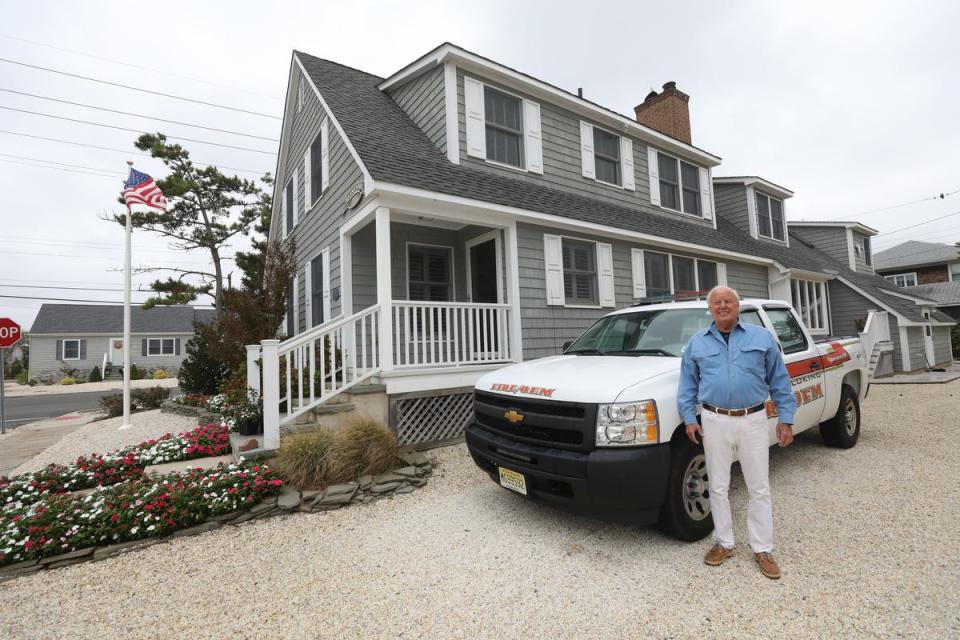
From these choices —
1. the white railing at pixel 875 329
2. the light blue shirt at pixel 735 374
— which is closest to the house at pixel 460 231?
the white railing at pixel 875 329

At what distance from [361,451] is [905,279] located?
129 feet

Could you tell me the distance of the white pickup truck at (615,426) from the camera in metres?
2.93

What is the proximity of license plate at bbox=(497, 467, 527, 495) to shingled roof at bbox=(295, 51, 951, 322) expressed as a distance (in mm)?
4443

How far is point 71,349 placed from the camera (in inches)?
1209

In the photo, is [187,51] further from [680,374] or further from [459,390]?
[680,374]

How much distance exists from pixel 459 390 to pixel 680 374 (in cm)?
409

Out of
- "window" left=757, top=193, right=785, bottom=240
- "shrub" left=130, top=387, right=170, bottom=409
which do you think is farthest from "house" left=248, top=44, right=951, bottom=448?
"shrub" left=130, top=387, right=170, bottom=409

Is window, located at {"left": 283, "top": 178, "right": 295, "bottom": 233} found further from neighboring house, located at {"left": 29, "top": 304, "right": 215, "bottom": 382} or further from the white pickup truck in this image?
neighboring house, located at {"left": 29, "top": 304, "right": 215, "bottom": 382}

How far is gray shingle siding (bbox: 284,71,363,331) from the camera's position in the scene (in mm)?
8367

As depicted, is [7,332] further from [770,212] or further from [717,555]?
[770,212]

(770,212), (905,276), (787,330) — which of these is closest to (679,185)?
(770,212)

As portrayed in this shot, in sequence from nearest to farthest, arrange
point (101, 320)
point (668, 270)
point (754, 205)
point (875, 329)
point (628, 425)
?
1. point (628, 425)
2. point (668, 270)
3. point (875, 329)
4. point (754, 205)
5. point (101, 320)

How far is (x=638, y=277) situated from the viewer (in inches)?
386

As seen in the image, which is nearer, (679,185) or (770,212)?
(679,185)
